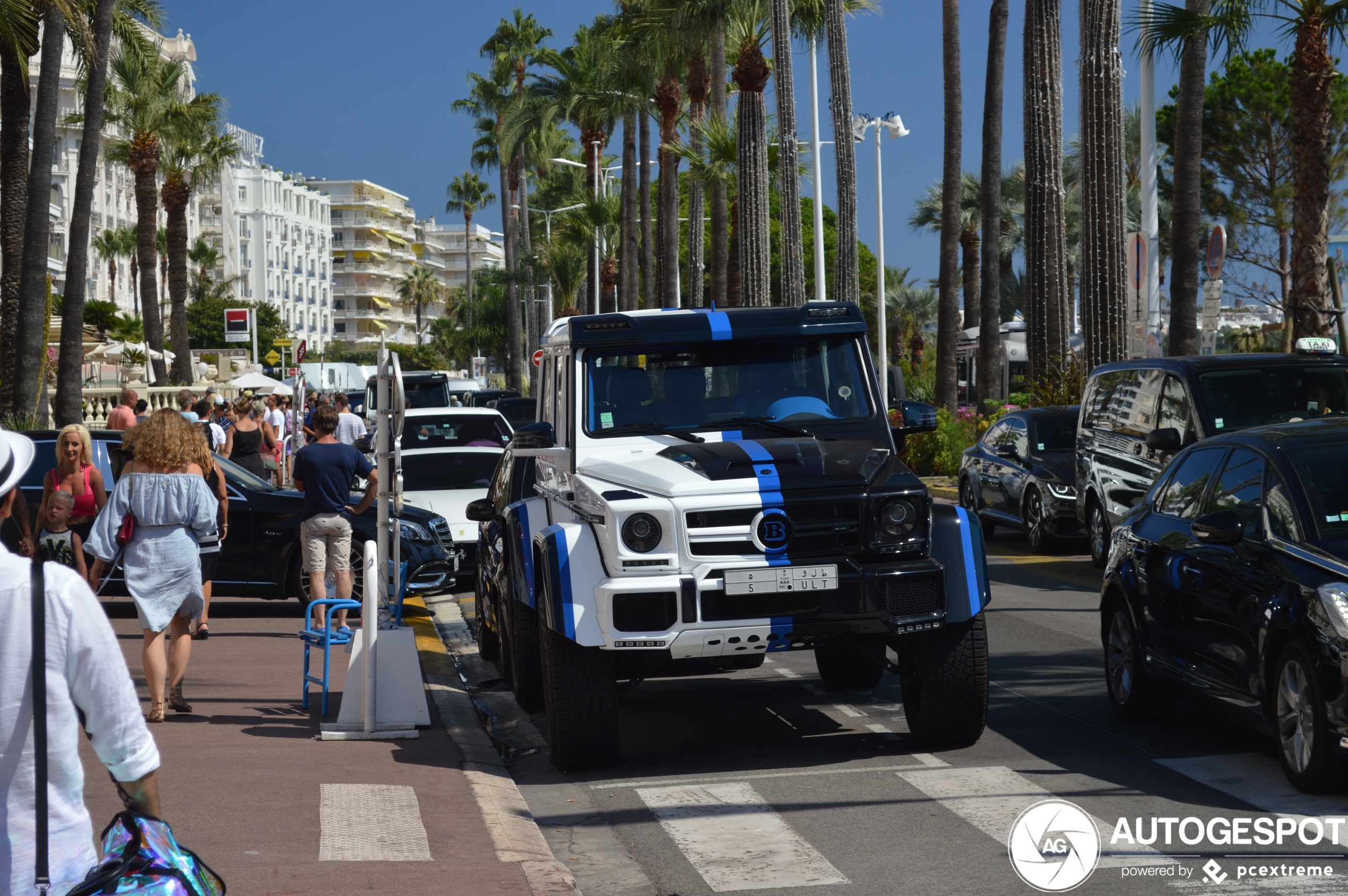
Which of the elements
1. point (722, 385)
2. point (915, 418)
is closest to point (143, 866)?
point (722, 385)

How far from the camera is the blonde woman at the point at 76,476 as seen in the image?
1056 centimetres

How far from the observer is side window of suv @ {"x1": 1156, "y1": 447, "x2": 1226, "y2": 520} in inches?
316

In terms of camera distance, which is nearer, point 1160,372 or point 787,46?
point 1160,372

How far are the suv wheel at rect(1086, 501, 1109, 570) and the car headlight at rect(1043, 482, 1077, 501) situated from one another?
1103 millimetres

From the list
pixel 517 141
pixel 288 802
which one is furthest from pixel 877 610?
pixel 517 141

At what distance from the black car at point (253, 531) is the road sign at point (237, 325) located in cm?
3041

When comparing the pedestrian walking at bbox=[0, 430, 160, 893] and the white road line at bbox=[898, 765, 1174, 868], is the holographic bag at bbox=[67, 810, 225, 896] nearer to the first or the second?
the pedestrian walking at bbox=[0, 430, 160, 893]

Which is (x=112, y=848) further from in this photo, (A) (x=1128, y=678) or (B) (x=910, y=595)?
(A) (x=1128, y=678)

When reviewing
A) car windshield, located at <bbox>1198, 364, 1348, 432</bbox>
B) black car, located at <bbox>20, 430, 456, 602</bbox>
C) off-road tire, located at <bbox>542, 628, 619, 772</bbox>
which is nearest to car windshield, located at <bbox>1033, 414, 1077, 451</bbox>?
car windshield, located at <bbox>1198, 364, 1348, 432</bbox>

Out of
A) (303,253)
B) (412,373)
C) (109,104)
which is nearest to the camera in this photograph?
(412,373)

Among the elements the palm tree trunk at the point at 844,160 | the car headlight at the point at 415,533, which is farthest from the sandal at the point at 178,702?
the palm tree trunk at the point at 844,160

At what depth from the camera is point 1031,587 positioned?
47.7ft

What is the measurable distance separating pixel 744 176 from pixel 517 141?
34820 mm

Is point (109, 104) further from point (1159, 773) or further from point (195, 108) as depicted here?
point (1159, 773)
